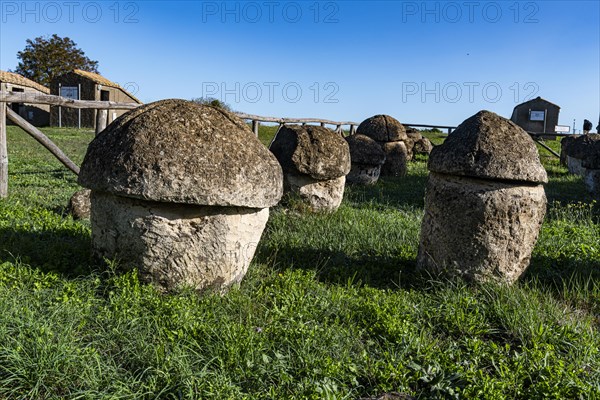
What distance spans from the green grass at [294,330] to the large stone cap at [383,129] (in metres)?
9.41

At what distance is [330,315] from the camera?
3992 mm

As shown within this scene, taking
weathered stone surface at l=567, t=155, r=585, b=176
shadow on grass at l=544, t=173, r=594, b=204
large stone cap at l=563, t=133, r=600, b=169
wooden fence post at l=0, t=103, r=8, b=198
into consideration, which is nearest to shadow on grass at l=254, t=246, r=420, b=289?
wooden fence post at l=0, t=103, r=8, b=198

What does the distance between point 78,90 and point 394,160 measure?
26398mm

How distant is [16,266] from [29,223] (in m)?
1.80

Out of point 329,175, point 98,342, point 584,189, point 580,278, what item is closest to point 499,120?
point 580,278

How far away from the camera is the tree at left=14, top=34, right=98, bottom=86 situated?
43.8m

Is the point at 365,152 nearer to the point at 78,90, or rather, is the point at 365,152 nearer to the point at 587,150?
the point at 587,150

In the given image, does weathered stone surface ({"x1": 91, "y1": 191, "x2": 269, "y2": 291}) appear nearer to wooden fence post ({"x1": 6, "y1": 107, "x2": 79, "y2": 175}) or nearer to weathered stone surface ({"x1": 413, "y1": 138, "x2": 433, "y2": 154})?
wooden fence post ({"x1": 6, "y1": 107, "x2": 79, "y2": 175})

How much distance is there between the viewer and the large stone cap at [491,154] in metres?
4.49

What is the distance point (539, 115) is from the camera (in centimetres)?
4053

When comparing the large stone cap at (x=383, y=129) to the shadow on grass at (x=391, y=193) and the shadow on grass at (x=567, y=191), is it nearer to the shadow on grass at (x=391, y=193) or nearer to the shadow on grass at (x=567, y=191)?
the shadow on grass at (x=391, y=193)

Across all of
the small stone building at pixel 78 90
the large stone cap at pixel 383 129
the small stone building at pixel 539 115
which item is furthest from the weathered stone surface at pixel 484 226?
the small stone building at pixel 539 115

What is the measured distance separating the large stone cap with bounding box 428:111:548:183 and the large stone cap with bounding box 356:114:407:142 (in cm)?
1000

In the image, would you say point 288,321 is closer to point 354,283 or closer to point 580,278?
point 354,283
